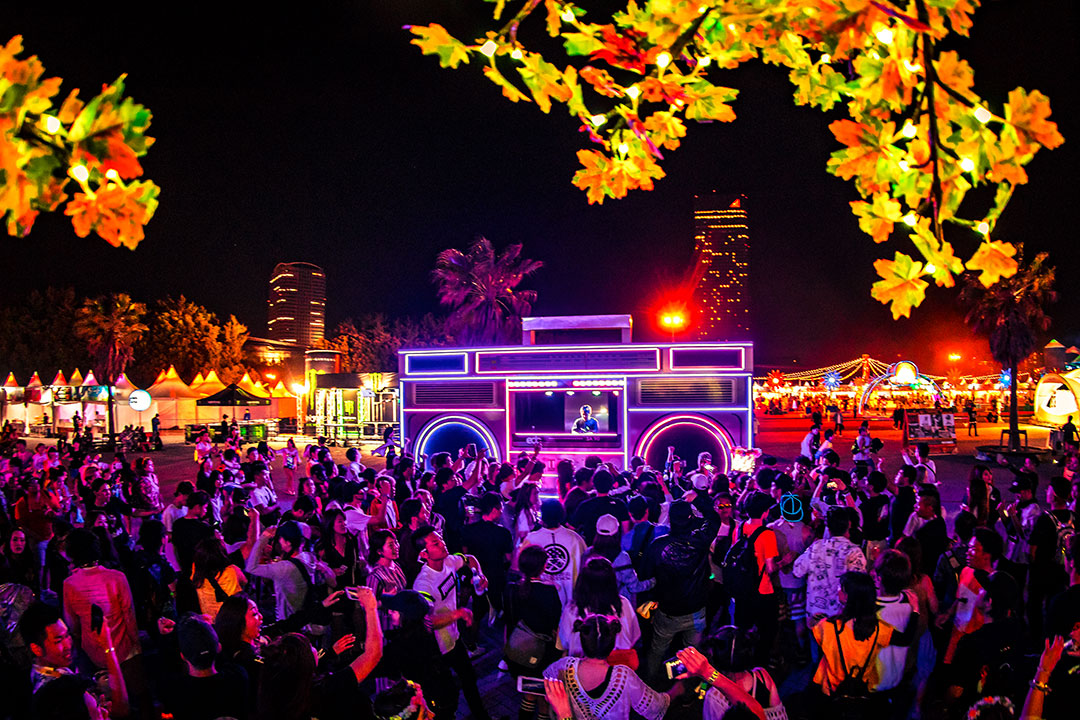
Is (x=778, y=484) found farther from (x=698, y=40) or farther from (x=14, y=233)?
(x=14, y=233)

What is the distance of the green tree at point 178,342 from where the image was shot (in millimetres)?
57281

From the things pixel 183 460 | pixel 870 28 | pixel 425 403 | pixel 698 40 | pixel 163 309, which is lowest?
pixel 183 460

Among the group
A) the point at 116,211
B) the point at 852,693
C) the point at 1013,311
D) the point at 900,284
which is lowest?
the point at 852,693

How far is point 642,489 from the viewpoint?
7.43m

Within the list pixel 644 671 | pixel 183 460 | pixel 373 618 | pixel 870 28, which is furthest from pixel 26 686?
pixel 183 460

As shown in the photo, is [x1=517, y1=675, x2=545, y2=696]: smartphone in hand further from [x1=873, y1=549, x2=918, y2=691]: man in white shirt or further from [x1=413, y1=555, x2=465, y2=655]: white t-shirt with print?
[x1=873, y1=549, x2=918, y2=691]: man in white shirt

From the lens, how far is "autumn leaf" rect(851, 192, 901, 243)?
2316mm

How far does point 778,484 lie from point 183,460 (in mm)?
23418

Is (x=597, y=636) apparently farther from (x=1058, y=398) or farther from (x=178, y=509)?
(x=1058, y=398)

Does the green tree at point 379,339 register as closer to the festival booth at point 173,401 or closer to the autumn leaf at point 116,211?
the festival booth at point 173,401

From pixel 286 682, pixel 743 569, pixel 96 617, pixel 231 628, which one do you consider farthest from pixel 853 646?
pixel 96 617

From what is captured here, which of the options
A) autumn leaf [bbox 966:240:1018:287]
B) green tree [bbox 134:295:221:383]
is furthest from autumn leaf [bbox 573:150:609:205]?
green tree [bbox 134:295:221:383]

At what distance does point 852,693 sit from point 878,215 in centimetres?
274

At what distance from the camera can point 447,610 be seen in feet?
15.2
